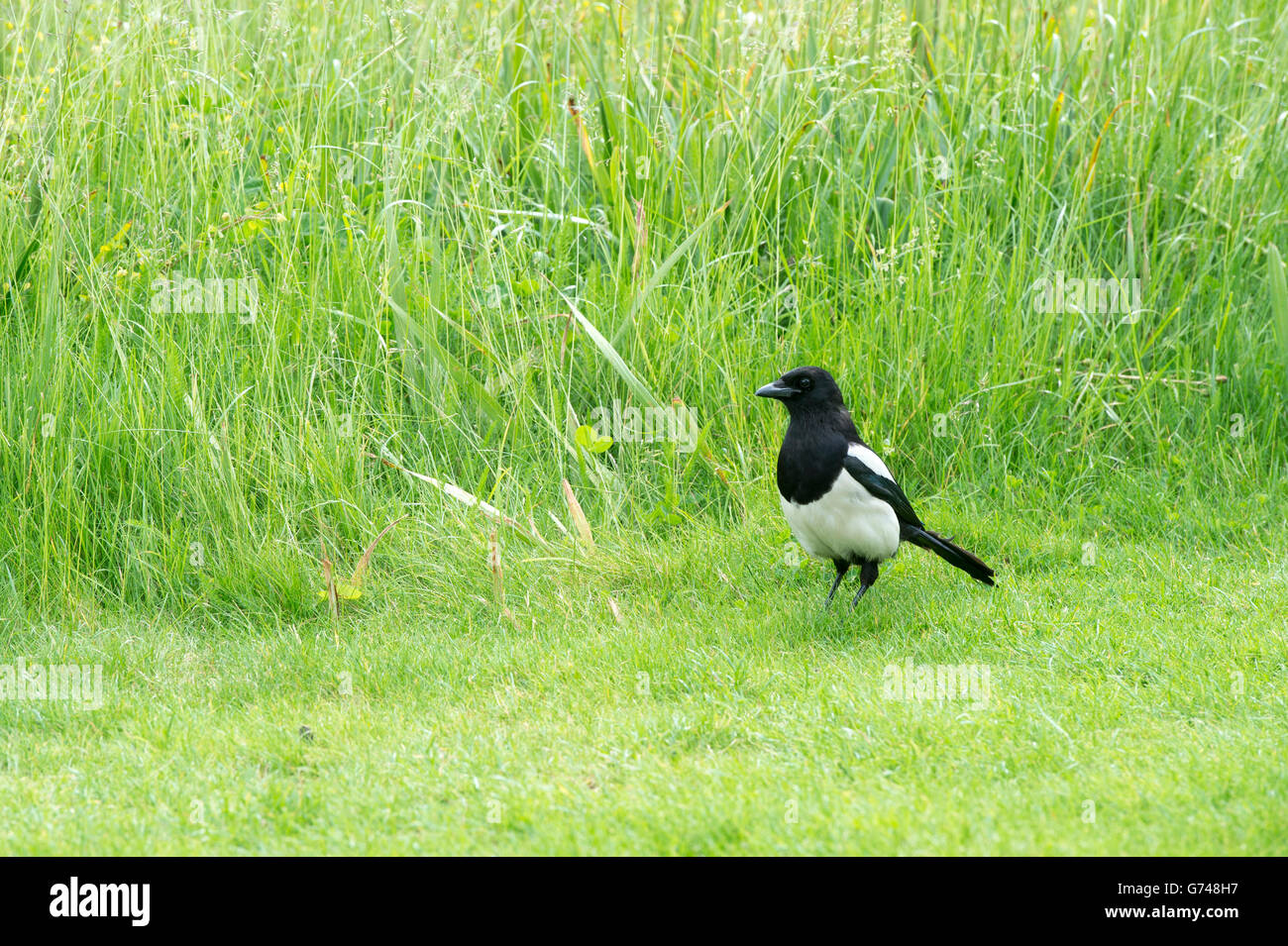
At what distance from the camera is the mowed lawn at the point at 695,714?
304 centimetres

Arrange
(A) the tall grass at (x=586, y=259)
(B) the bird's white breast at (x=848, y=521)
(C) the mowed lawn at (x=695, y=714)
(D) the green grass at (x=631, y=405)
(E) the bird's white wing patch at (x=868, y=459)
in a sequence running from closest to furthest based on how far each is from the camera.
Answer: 1. (C) the mowed lawn at (x=695, y=714)
2. (D) the green grass at (x=631, y=405)
3. (B) the bird's white breast at (x=848, y=521)
4. (E) the bird's white wing patch at (x=868, y=459)
5. (A) the tall grass at (x=586, y=259)

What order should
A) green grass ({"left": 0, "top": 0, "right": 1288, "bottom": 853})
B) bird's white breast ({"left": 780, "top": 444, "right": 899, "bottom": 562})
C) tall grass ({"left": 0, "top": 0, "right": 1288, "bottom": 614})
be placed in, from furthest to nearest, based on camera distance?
tall grass ({"left": 0, "top": 0, "right": 1288, "bottom": 614}) → bird's white breast ({"left": 780, "top": 444, "right": 899, "bottom": 562}) → green grass ({"left": 0, "top": 0, "right": 1288, "bottom": 853})

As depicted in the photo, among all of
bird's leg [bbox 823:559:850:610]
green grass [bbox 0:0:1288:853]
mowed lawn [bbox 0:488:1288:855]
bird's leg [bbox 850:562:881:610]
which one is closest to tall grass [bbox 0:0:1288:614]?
green grass [bbox 0:0:1288:853]

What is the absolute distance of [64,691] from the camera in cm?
394

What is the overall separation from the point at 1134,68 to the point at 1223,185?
2.56 feet

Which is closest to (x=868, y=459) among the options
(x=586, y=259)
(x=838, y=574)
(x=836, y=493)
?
(x=836, y=493)

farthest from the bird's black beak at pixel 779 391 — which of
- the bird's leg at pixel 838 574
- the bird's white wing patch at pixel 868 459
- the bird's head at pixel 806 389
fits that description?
the bird's leg at pixel 838 574

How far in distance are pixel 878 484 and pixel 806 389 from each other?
44cm

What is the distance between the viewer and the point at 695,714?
12.1 feet

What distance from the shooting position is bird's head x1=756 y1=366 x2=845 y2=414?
178 inches

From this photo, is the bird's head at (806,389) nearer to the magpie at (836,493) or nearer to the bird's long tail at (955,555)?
the magpie at (836,493)

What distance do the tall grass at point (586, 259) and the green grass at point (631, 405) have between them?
1.0 inches

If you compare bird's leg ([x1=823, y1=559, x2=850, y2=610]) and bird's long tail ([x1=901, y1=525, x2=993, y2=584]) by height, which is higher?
bird's long tail ([x1=901, y1=525, x2=993, y2=584])

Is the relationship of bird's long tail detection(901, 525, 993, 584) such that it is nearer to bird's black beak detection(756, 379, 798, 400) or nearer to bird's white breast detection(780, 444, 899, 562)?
bird's white breast detection(780, 444, 899, 562)
